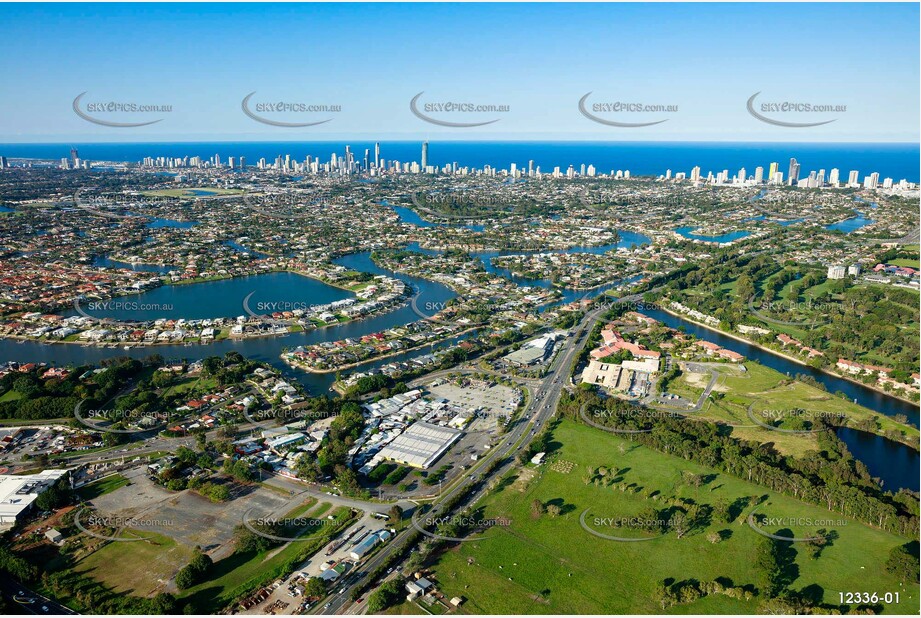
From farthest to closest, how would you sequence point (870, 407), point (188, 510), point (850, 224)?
1. point (850, 224)
2. point (870, 407)
3. point (188, 510)

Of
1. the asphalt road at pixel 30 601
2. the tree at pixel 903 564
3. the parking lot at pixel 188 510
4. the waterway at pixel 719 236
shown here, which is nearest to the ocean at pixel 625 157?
the waterway at pixel 719 236

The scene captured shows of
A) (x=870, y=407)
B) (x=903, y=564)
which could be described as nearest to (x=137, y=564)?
(x=903, y=564)

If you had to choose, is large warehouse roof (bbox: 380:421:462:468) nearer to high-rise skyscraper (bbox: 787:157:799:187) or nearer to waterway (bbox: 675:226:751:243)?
waterway (bbox: 675:226:751:243)

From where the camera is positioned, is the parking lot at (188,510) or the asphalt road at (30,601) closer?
the asphalt road at (30,601)

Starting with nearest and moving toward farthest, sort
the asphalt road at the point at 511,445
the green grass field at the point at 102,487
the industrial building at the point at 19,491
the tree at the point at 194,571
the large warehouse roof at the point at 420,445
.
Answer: the tree at the point at 194,571
the asphalt road at the point at 511,445
the industrial building at the point at 19,491
the green grass field at the point at 102,487
the large warehouse roof at the point at 420,445

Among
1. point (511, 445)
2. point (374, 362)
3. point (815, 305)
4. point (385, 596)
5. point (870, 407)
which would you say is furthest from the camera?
point (815, 305)

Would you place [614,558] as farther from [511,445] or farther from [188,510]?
[188,510]

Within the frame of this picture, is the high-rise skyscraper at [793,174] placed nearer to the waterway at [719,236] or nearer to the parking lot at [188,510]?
the waterway at [719,236]

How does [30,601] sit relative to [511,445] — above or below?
below
